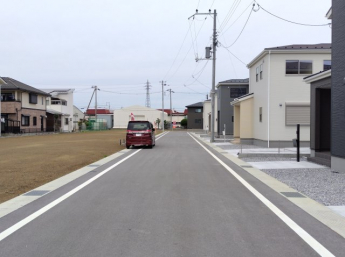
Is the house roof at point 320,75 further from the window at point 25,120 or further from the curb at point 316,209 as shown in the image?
the window at point 25,120

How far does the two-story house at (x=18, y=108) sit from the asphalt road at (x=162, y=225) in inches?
1580

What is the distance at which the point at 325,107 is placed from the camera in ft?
50.7

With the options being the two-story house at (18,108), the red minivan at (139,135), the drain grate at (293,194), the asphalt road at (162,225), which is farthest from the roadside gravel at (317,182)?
the two-story house at (18,108)

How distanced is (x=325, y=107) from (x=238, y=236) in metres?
11.9

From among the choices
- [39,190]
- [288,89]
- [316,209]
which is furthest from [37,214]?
[288,89]

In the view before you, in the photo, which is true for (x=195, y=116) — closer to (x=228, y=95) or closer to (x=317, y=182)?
(x=228, y=95)

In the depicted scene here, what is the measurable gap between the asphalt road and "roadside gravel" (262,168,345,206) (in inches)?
37.6

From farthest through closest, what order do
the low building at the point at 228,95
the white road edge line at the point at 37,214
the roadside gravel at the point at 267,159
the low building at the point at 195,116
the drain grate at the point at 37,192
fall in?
the low building at the point at 195,116 → the low building at the point at 228,95 → the roadside gravel at the point at 267,159 → the drain grate at the point at 37,192 → the white road edge line at the point at 37,214

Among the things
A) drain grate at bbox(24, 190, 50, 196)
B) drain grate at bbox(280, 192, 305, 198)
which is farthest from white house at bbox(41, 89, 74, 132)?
drain grate at bbox(280, 192, 305, 198)

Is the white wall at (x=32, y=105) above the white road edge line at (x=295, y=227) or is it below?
above

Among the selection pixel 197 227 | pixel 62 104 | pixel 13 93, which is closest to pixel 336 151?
pixel 197 227

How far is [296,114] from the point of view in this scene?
74.8 ft

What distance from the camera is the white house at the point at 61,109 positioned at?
60.1 metres

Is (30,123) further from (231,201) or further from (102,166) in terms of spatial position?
(231,201)
